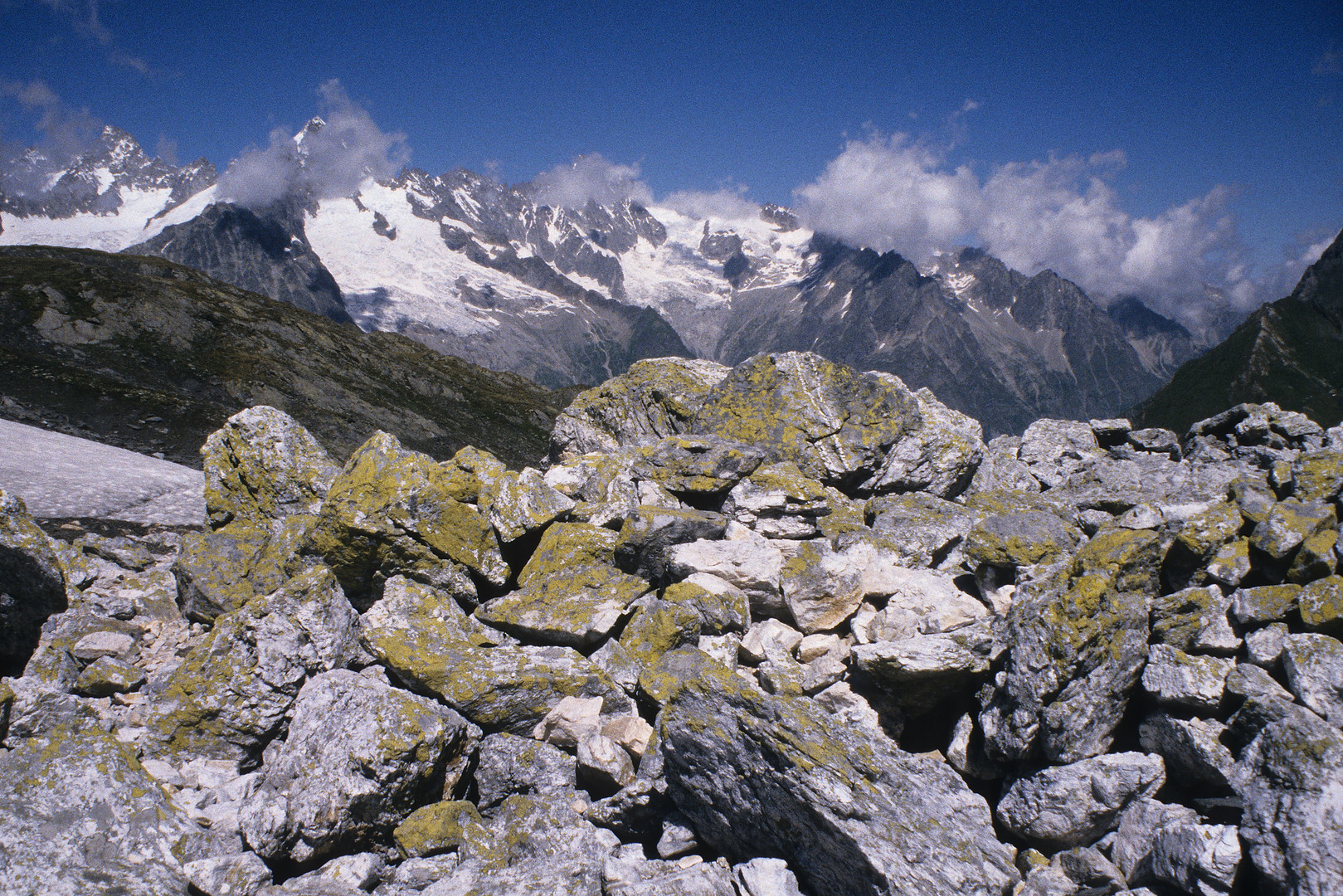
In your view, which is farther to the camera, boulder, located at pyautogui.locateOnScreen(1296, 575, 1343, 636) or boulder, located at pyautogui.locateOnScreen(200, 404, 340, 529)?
boulder, located at pyautogui.locateOnScreen(200, 404, 340, 529)

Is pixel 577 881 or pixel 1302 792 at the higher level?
pixel 1302 792

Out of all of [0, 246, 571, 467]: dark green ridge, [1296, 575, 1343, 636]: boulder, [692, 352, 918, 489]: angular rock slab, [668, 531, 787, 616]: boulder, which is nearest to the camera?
[1296, 575, 1343, 636]: boulder

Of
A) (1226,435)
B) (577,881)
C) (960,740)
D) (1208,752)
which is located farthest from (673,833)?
(1226,435)

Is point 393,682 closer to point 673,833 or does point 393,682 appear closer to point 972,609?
point 673,833

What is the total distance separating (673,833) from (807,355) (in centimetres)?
1010

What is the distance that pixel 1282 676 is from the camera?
22.0 feet

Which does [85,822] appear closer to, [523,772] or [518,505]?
[523,772]

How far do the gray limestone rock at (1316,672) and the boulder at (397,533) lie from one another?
32.6ft

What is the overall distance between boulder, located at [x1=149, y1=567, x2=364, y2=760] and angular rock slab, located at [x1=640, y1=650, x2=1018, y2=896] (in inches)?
200

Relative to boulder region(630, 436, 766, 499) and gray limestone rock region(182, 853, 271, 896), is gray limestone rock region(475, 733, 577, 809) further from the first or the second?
boulder region(630, 436, 766, 499)

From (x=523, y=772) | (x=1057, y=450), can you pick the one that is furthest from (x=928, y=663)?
(x=1057, y=450)

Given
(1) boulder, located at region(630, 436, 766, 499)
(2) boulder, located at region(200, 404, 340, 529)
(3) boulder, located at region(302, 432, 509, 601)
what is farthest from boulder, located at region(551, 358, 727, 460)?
(2) boulder, located at region(200, 404, 340, 529)

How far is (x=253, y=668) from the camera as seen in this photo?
857 cm

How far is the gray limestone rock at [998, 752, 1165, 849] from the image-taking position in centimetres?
649
